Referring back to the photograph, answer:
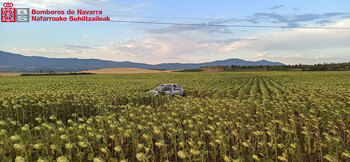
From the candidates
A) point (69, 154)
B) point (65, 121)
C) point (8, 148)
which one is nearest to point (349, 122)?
point (69, 154)

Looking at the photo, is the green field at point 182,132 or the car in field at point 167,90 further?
the car in field at point 167,90

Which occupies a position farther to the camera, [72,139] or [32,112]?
[32,112]

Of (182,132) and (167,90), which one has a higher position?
(182,132)

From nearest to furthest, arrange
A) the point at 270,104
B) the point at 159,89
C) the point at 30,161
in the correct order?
the point at 30,161, the point at 270,104, the point at 159,89

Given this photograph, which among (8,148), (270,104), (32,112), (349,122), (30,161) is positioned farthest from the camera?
(32,112)

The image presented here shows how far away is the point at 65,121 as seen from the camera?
14234 mm

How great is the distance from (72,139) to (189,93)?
775 inches

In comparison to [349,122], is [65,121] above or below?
below

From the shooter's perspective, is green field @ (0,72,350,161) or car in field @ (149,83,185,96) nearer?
green field @ (0,72,350,161)

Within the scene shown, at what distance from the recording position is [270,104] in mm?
13727

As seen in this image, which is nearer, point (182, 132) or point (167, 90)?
point (182, 132)

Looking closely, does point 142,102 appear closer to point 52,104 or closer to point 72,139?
point 52,104

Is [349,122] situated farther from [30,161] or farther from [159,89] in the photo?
[159,89]

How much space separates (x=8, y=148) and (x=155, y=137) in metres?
4.69
